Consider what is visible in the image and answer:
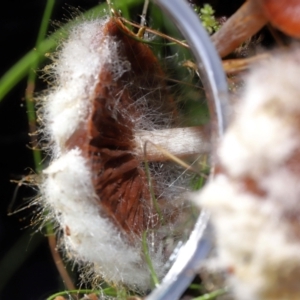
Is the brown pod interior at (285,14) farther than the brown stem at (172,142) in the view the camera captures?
No

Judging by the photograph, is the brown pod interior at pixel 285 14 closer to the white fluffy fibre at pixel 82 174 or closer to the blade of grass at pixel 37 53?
the white fluffy fibre at pixel 82 174

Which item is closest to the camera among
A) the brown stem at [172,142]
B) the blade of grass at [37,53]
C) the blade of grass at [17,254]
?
the brown stem at [172,142]

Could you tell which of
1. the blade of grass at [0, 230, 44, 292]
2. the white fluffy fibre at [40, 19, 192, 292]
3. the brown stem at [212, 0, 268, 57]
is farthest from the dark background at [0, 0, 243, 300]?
the brown stem at [212, 0, 268, 57]

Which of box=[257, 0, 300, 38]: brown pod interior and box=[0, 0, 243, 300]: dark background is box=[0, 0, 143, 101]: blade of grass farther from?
box=[257, 0, 300, 38]: brown pod interior

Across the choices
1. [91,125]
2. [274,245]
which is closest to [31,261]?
[91,125]

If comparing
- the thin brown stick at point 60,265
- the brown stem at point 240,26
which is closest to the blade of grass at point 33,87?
the thin brown stick at point 60,265

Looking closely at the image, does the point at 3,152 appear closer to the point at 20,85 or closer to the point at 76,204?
the point at 20,85
